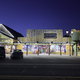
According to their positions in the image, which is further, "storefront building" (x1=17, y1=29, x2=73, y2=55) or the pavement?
"storefront building" (x1=17, y1=29, x2=73, y2=55)

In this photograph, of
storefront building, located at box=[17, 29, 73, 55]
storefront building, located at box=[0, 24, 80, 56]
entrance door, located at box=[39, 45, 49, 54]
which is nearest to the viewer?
storefront building, located at box=[0, 24, 80, 56]

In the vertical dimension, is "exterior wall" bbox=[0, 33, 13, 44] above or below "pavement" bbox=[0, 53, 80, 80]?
above

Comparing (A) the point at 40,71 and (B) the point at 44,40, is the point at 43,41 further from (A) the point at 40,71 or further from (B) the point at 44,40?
(A) the point at 40,71

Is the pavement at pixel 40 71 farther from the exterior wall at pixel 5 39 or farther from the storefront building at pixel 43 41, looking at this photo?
the storefront building at pixel 43 41

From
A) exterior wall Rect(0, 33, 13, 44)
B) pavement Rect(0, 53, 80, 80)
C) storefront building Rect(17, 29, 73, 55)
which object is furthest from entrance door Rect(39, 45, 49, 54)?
pavement Rect(0, 53, 80, 80)

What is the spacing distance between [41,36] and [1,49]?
1690 centimetres

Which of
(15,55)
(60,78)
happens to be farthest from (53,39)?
(60,78)

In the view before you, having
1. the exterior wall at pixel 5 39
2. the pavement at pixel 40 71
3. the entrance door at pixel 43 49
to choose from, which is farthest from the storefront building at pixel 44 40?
the pavement at pixel 40 71

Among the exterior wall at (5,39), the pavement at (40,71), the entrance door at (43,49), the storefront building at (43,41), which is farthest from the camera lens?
the entrance door at (43,49)

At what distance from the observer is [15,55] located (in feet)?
61.1

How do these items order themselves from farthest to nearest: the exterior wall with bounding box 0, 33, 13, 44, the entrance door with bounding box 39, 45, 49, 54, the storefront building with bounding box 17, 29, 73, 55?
the entrance door with bounding box 39, 45, 49, 54 < the storefront building with bounding box 17, 29, 73, 55 < the exterior wall with bounding box 0, 33, 13, 44

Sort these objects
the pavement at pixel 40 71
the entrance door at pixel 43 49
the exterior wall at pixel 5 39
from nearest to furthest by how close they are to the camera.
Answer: the pavement at pixel 40 71 < the exterior wall at pixel 5 39 < the entrance door at pixel 43 49

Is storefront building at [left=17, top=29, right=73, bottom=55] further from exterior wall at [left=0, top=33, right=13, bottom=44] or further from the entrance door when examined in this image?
exterior wall at [left=0, top=33, right=13, bottom=44]

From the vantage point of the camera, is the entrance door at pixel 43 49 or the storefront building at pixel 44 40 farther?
the entrance door at pixel 43 49
